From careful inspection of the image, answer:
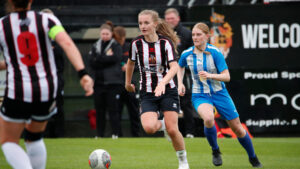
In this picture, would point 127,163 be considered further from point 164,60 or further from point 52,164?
point 164,60

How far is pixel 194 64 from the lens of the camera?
7.98 m

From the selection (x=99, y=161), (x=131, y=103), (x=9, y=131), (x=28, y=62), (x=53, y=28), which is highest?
(x=53, y=28)

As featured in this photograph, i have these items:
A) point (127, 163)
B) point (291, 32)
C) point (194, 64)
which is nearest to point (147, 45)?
point (194, 64)

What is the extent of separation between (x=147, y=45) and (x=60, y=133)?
233 inches

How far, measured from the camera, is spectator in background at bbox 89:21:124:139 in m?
11.7

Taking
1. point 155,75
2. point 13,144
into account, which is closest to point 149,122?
point 155,75

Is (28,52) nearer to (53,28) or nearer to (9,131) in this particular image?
(53,28)

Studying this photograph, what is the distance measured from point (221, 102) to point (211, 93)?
0.20 m

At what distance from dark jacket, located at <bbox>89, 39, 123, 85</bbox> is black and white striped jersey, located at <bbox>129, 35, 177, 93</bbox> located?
14.7 ft

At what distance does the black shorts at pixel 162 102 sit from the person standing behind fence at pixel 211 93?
363 mm

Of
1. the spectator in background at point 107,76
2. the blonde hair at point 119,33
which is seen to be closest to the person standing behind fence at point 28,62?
the spectator in background at point 107,76

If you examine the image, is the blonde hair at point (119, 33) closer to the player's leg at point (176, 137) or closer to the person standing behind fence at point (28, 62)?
the player's leg at point (176, 137)

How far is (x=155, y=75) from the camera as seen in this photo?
23.7ft

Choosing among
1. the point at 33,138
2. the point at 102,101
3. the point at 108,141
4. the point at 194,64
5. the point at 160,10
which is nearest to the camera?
the point at 33,138
